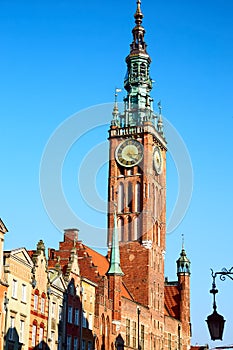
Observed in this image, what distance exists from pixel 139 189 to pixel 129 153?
5921 mm

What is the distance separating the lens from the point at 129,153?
96.1 metres

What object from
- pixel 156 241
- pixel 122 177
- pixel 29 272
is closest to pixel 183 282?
pixel 156 241

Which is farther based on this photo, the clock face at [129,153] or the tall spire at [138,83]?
the tall spire at [138,83]

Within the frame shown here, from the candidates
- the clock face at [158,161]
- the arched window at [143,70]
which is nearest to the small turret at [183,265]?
the clock face at [158,161]

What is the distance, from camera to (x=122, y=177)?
95.8 m

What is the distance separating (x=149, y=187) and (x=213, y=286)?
73975 millimetres

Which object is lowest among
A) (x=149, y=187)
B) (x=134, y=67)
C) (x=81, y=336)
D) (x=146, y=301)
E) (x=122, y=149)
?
→ (x=81, y=336)

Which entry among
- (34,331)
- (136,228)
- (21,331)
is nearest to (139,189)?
(136,228)

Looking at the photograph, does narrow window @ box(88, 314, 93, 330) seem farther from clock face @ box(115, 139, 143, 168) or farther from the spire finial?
the spire finial

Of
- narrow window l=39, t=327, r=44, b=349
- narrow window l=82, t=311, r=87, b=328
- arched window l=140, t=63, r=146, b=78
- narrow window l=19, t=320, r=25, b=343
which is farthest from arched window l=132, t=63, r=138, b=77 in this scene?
narrow window l=19, t=320, r=25, b=343

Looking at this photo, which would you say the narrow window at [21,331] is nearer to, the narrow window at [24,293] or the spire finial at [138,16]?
the narrow window at [24,293]

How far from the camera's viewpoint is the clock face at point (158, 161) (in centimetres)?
9725

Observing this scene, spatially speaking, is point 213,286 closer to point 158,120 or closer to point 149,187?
point 149,187

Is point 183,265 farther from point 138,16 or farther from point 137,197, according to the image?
point 138,16
